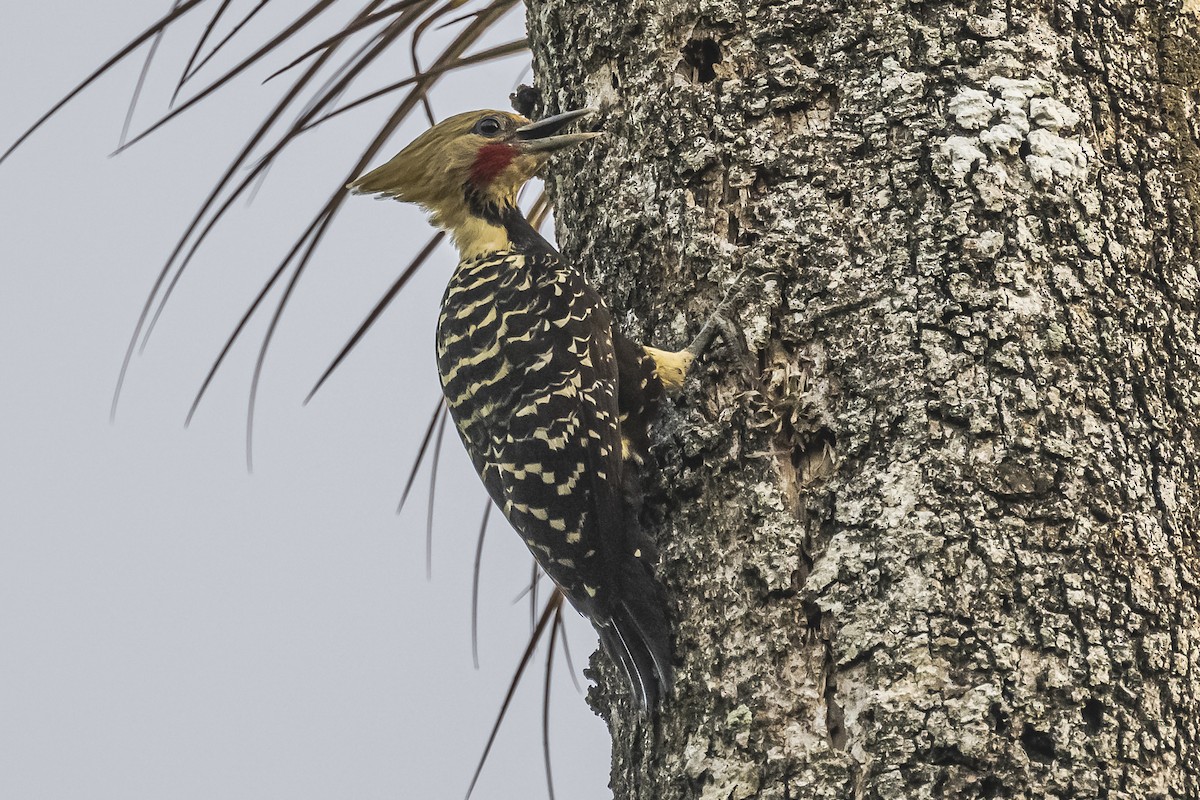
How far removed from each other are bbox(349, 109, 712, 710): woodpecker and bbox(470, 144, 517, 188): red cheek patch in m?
0.05

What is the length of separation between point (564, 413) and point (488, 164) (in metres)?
0.87

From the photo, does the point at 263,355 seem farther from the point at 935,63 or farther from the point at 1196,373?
the point at 1196,373

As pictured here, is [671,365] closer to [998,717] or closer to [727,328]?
[727,328]

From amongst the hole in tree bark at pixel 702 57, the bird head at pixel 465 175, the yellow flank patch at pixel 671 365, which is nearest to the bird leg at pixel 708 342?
the yellow flank patch at pixel 671 365

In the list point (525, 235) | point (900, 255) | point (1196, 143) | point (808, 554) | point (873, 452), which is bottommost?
point (808, 554)

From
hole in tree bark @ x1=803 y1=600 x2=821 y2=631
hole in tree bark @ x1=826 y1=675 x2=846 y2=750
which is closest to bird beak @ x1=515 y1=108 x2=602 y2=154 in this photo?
hole in tree bark @ x1=803 y1=600 x2=821 y2=631

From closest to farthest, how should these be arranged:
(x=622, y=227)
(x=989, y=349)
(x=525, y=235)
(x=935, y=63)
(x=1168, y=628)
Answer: (x=1168, y=628) < (x=989, y=349) < (x=935, y=63) < (x=622, y=227) < (x=525, y=235)

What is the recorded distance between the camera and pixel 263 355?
322 cm

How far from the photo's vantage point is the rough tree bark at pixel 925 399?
182 centimetres

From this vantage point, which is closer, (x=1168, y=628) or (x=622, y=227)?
(x=1168, y=628)

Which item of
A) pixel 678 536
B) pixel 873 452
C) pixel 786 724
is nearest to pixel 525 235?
pixel 678 536

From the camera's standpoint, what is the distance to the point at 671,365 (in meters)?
2.39

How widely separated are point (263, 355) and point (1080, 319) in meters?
2.04

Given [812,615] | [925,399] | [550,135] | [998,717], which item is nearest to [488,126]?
[550,135]
